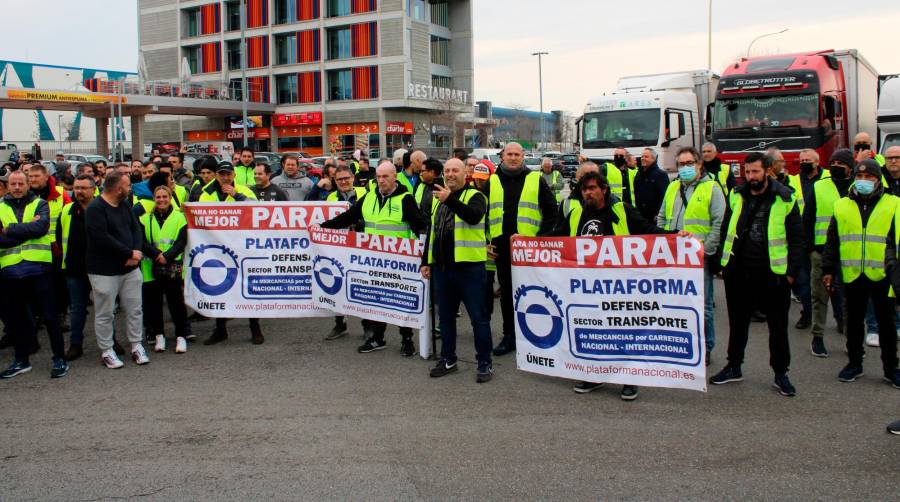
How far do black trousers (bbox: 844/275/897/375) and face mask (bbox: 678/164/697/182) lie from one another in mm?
1836

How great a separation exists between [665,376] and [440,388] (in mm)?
1897

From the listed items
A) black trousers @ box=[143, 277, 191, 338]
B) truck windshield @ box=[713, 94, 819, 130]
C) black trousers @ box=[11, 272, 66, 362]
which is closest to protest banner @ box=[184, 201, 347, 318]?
black trousers @ box=[143, 277, 191, 338]

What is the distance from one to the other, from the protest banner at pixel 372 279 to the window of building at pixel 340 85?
53744 millimetres

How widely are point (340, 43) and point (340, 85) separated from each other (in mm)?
3243

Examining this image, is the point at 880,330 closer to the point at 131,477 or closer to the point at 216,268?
the point at 131,477

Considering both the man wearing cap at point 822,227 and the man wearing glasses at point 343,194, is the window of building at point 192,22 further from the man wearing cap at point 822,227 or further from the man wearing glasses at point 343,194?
the man wearing cap at point 822,227

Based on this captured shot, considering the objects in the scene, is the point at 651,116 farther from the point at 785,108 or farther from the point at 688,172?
the point at 688,172

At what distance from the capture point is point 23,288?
761cm

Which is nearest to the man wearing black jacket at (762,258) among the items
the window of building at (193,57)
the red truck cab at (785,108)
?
the red truck cab at (785,108)

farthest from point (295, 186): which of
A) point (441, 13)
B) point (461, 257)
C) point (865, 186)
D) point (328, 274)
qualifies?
point (441, 13)

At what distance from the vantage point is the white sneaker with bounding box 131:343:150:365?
7852mm

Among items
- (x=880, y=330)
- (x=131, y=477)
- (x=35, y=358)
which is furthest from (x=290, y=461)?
(x=880, y=330)

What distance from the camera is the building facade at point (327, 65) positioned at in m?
59.1

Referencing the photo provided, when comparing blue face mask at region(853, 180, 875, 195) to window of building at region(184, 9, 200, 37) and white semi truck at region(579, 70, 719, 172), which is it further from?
window of building at region(184, 9, 200, 37)
